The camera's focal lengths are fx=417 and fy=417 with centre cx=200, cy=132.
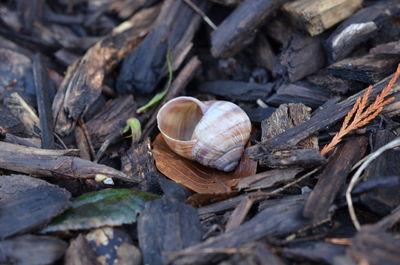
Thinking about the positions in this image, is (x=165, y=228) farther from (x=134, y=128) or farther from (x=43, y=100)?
(x=43, y=100)

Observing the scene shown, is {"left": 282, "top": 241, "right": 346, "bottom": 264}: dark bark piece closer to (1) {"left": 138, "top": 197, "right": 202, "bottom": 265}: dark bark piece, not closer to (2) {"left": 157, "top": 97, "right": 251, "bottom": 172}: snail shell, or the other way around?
(1) {"left": 138, "top": 197, "right": 202, "bottom": 265}: dark bark piece

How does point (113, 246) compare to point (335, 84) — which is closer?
point (113, 246)

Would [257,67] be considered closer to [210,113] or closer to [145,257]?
[210,113]

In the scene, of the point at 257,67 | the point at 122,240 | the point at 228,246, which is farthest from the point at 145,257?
the point at 257,67

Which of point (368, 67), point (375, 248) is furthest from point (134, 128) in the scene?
point (375, 248)

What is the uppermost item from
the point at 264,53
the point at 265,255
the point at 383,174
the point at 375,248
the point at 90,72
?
the point at 90,72

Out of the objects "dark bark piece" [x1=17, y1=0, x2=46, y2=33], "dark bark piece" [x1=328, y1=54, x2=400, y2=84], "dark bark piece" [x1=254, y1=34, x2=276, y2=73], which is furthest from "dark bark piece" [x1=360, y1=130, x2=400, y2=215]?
"dark bark piece" [x1=17, y1=0, x2=46, y2=33]
